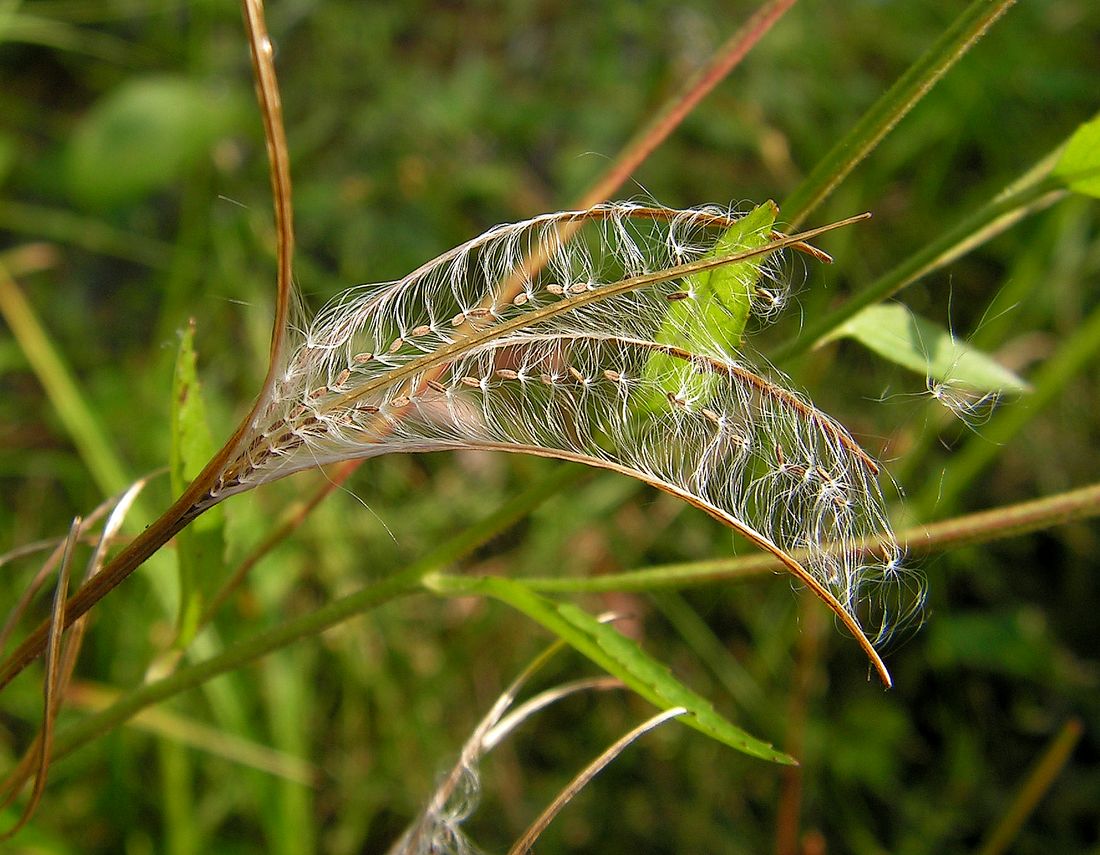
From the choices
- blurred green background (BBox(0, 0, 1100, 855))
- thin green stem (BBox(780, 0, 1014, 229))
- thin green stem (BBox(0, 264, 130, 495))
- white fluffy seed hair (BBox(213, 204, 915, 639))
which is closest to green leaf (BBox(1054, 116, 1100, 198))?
thin green stem (BBox(780, 0, 1014, 229))

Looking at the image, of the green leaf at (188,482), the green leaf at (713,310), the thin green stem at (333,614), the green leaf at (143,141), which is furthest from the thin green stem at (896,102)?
the green leaf at (143,141)

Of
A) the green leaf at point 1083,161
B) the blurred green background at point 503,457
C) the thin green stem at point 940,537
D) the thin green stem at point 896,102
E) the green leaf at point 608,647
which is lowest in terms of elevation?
the blurred green background at point 503,457

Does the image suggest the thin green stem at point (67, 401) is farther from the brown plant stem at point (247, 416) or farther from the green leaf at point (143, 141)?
the brown plant stem at point (247, 416)

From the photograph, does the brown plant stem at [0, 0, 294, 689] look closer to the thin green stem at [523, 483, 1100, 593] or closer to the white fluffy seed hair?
the white fluffy seed hair

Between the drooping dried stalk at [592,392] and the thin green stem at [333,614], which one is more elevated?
the drooping dried stalk at [592,392]

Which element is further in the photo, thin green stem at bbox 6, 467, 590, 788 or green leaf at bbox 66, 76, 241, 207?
green leaf at bbox 66, 76, 241, 207

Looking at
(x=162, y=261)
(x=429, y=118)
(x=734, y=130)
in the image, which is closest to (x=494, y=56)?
(x=429, y=118)
